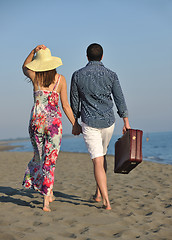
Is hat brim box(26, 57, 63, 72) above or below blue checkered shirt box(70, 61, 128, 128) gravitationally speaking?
above

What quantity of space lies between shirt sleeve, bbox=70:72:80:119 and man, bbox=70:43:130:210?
0.01m

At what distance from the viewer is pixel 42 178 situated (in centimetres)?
356

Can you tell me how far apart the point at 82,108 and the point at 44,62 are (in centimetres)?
79

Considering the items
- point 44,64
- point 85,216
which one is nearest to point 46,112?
point 44,64

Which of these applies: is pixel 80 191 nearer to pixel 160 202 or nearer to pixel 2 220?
pixel 160 202

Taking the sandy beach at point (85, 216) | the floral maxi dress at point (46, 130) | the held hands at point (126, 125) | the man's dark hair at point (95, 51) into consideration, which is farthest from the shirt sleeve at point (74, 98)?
the sandy beach at point (85, 216)

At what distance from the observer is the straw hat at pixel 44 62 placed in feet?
11.2

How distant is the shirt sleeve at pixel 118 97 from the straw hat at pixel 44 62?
766 mm

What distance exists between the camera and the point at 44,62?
3479mm

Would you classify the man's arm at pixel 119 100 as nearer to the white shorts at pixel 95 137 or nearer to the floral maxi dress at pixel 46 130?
the white shorts at pixel 95 137

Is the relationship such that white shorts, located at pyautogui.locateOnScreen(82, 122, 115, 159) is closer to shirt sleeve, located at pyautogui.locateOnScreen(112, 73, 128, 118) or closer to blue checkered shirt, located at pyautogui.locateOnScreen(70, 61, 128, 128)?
blue checkered shirt, located at pyautogui.locateOnScreen(70, 61, 128, 128)

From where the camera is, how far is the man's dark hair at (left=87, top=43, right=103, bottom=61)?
140 inches

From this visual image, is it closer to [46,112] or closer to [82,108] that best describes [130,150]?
[82,108]

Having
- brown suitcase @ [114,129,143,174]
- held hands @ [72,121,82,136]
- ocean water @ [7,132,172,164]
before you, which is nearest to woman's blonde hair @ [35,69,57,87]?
held hands @ [72,121,82,136]
